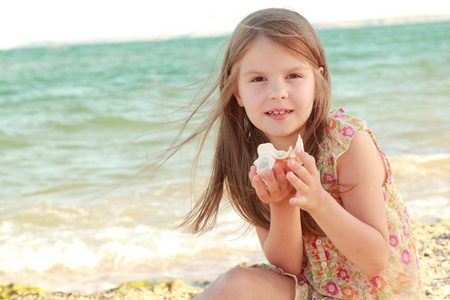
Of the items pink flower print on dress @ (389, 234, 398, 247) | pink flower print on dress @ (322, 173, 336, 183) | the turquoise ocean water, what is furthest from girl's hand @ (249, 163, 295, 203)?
the turquoise ocean water

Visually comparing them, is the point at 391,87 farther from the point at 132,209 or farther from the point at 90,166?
the point at 132,209

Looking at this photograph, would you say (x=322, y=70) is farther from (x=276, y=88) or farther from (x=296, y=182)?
(x=296, y=182)

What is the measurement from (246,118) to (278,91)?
1.45ft

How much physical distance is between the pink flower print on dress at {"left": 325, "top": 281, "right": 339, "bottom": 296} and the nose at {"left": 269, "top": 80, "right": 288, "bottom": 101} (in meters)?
0.74

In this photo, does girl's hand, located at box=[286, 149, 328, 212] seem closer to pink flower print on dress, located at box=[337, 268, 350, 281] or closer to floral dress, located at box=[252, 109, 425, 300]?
floral dress, located at box=[252, 109, 425, 300]

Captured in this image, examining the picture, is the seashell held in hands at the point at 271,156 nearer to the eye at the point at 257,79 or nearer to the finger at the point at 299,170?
the finger at the point at 299,170

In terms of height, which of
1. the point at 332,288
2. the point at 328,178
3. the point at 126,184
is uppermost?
the point at 328,178

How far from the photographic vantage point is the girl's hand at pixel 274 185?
6.21 ft

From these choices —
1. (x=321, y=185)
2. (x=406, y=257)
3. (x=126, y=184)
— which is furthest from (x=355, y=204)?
(x=126, y=184)

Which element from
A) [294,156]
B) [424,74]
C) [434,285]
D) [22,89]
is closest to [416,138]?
[434,285]

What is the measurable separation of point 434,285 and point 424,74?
39.5ft

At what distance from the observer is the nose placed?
2.18 metres

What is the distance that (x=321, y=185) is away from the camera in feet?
6.93

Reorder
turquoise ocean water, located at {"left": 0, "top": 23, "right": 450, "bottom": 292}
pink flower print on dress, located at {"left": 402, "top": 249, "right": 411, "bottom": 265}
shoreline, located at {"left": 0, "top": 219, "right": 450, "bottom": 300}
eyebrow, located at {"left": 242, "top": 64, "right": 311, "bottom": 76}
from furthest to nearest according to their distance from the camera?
turquoise ocean water, located at {"left": 0, "top": 23, "right": 450, "bottom": 292}
shoreline, located at {"left": 0, "top": 219, "right": 450, "bottom": 300}
pink flower print on dress, located at {"left": 402, "top": 249, "right": 411, "bottom": 265}
eyebrow, located at {"left": 242, "top": 64, "right": 311, "bottom": 76}
